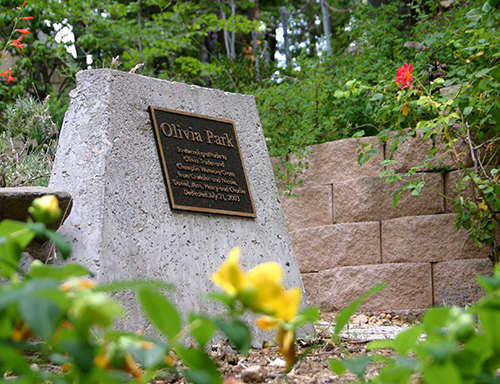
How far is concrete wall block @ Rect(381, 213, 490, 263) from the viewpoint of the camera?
450cm

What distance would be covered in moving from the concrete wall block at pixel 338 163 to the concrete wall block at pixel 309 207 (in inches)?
3.6

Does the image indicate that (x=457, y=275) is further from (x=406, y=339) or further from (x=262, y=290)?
(x=262, y=290)

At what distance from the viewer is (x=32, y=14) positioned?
664cm

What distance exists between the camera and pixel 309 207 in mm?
5180

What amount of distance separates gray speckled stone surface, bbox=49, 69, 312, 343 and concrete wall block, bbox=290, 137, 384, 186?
1.86m

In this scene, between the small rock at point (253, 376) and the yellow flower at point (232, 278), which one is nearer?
the yellow flower at point (232, 278)

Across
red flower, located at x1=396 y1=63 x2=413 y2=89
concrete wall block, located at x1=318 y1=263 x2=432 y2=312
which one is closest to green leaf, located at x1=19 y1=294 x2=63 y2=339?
red flower, located at x1=396 y1=63 x2=413 y2=89

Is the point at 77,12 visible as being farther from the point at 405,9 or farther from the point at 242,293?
the point at 242,293

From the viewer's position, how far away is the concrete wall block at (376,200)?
4.70 meters

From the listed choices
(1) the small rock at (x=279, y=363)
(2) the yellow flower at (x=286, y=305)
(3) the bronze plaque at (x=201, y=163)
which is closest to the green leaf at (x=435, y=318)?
(2) the yellow flower at (x=286, y=305)

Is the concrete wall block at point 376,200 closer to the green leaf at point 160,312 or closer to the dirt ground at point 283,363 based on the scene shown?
the dirt ground at point 283,363

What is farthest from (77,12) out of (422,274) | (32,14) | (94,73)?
(422,274)

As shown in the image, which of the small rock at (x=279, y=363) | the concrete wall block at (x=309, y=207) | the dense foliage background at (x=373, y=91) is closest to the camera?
the small rock at (x=279, y=363)

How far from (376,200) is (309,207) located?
2.12 feet
